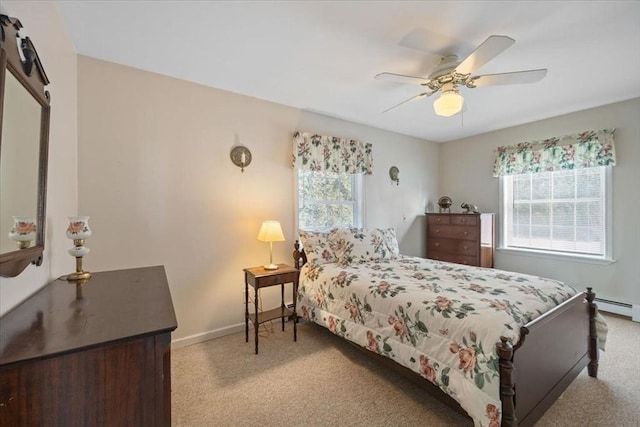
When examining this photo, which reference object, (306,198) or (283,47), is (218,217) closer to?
(306,198)

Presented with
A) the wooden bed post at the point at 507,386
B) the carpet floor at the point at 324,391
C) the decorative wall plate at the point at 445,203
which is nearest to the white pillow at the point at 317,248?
the carpet floor at the point at 324,391

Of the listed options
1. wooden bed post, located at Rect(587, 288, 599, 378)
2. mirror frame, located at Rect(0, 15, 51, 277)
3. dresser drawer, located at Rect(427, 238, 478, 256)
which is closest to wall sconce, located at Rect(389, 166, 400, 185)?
dresser drawer, located at Rect(427, 238, 478, 256)

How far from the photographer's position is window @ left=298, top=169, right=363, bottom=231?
3.34 m

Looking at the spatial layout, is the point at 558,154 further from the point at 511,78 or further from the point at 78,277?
the point at 78,277

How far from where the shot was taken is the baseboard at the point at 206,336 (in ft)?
8.16

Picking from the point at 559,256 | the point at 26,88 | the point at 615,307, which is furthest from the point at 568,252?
the point at 26,88

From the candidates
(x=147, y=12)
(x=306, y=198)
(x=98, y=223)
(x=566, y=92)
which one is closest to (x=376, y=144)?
(x=306, y=198)

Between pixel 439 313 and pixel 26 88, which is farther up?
pixel 26 88

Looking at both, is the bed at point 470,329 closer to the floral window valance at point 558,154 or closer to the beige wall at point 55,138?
the beige wall at point 55,138

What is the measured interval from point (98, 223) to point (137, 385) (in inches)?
72.3

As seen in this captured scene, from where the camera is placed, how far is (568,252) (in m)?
3.52

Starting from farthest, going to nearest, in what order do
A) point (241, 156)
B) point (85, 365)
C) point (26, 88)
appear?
point (241, 156), point (26, 88), point (85, 365)

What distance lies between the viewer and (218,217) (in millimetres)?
2689

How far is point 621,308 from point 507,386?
3.14 meters
